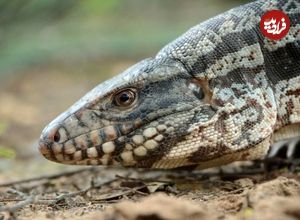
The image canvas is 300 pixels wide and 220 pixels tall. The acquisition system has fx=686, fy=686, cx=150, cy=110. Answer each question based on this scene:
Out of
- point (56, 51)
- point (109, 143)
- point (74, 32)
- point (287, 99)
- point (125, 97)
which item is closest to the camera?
point (109, 143)

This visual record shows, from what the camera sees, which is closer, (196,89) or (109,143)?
(109,143)

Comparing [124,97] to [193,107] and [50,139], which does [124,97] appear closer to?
[193,107]

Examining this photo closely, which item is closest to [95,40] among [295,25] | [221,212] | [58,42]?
[58,42]

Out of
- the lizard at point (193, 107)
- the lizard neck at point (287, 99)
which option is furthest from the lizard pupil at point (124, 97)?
the lizard neck at point (287, 99)

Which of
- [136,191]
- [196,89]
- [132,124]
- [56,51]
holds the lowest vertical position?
[136,191]

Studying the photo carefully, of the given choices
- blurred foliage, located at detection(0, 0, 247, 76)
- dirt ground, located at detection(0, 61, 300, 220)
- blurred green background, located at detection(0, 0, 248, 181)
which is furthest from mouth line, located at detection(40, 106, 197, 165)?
blurred foliage, located at detection(0, 0, 247, 76)

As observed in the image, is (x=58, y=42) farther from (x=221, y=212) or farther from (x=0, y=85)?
(x=221, y=212)

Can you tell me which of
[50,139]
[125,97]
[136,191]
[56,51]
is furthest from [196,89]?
[56,51]
